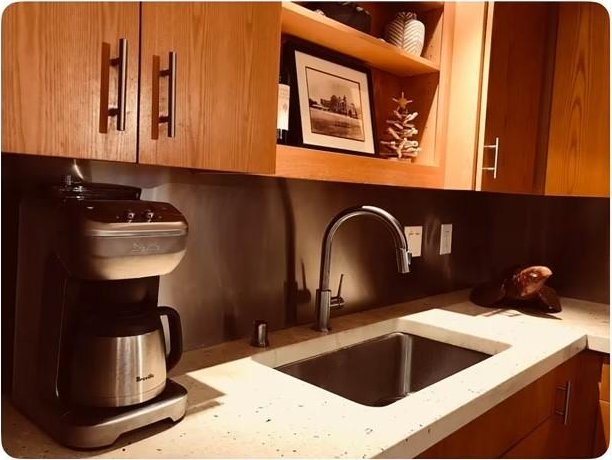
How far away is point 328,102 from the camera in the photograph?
131cm

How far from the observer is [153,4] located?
2.33 feet

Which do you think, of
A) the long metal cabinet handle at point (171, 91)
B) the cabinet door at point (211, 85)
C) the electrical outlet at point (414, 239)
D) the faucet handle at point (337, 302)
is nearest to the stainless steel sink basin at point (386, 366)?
the faucet handle at point (337, 302)

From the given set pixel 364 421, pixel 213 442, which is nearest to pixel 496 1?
pixel 364 421

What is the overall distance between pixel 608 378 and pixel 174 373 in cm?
125

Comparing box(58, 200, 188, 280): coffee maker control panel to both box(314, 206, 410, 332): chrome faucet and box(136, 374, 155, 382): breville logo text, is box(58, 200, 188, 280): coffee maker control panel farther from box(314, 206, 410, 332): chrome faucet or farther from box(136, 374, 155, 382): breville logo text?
box(314, 206, 410, 332): chrome faucet

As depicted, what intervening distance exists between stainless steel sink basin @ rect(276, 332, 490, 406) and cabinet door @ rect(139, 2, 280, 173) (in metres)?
0.60

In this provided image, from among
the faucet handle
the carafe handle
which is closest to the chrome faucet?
the faucet handle

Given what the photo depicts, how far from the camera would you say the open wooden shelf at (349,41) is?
3.55 ft

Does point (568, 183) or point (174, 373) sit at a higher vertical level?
point (568, 183)

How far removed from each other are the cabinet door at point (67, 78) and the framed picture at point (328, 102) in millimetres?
578

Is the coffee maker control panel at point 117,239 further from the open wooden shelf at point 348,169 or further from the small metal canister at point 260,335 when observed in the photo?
the small metal canister at point 260,335

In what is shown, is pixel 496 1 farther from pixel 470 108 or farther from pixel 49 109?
pixel 49 109

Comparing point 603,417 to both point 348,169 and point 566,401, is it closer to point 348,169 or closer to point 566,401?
point 566,401

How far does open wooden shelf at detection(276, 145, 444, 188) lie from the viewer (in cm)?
100
